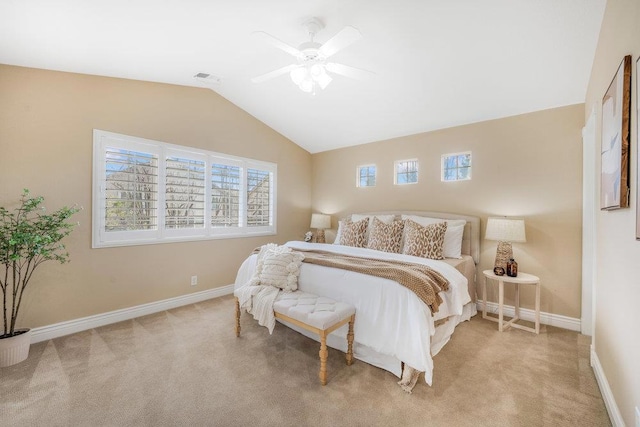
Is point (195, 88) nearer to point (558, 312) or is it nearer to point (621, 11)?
point (621, 11)

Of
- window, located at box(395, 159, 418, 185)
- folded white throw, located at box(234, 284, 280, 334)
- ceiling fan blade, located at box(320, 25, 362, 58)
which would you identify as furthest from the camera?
window, located at box(395, 159, 418, 185)

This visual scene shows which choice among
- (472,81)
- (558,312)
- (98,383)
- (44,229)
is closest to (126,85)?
(44,229)

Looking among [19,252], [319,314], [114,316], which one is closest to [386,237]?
[319,314]

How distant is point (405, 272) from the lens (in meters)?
2.17

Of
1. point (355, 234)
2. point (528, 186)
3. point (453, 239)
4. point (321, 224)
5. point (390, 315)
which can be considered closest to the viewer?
point (390, 315)

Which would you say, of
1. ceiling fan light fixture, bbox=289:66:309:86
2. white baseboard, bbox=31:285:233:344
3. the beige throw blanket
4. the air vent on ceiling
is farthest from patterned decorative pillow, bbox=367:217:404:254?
the air vent on ceiling

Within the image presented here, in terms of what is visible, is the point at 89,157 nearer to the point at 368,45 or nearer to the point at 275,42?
the point at 275,42

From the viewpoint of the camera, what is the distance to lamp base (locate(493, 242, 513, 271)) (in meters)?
3.09

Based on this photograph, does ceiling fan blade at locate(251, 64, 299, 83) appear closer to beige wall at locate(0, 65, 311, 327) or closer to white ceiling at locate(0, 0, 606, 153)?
white ceiling at locate(0, 0, 606, 153)

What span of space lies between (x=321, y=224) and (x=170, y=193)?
2498 millimetres

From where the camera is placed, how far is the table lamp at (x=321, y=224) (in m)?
4.97

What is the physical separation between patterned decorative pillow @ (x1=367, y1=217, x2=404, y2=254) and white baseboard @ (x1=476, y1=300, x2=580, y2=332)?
1382mm

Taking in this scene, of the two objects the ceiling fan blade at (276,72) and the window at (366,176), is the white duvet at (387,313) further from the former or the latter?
the window at (366,176)

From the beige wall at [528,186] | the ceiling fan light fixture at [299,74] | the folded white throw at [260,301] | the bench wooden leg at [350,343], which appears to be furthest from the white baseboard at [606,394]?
the ceiling fan light fixture at [299,74]
